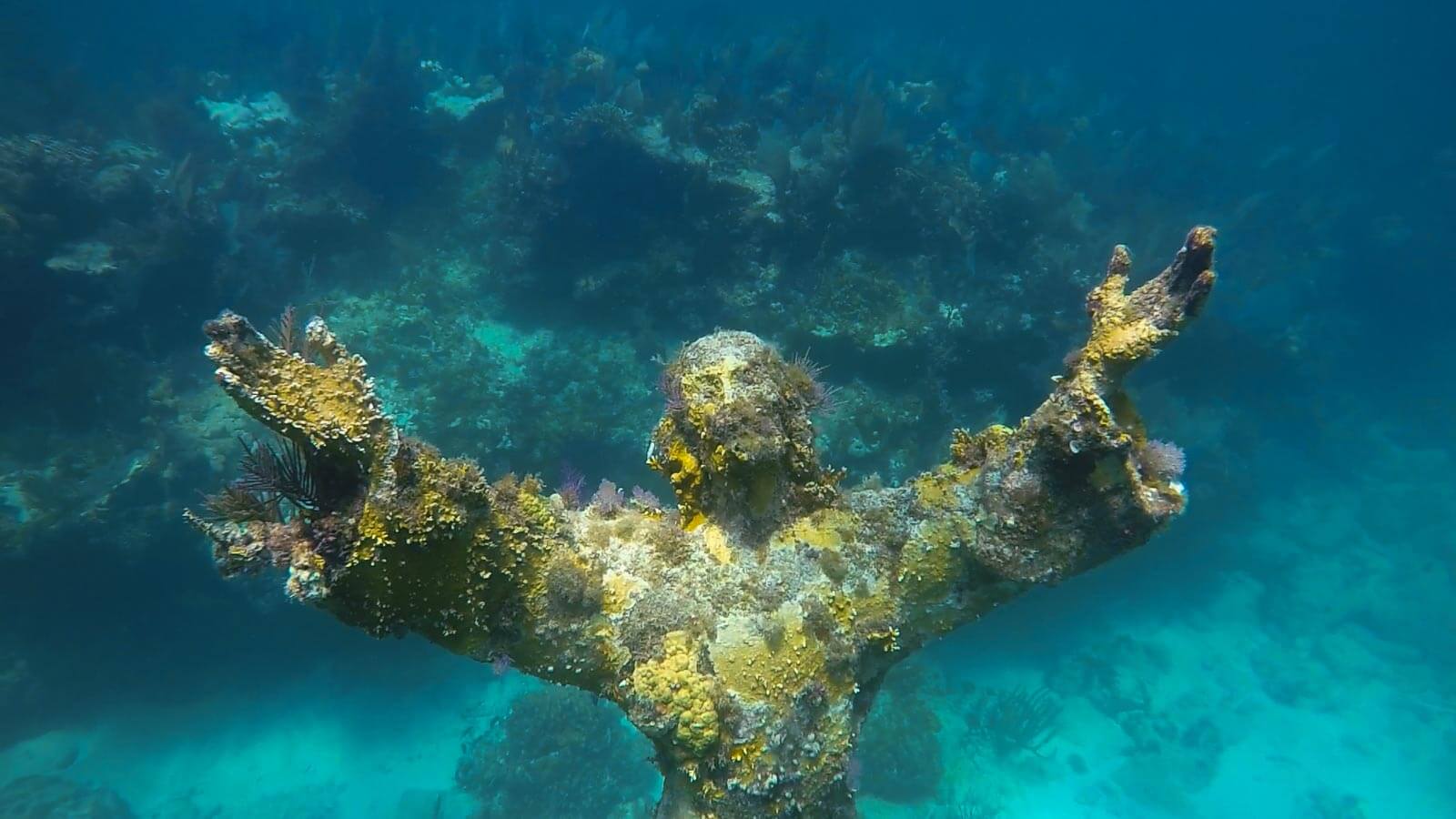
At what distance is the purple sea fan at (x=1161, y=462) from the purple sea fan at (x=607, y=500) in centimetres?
280

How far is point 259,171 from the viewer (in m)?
16.1

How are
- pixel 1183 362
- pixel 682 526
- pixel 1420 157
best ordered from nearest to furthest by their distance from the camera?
1. pixel 682 526
2. pixel 1183 362
3. pixel 1420 157

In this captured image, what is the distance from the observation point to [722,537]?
3752mm

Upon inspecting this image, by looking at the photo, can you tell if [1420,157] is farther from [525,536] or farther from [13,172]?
[13,172]

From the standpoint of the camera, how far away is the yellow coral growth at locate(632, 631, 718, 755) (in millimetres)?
3182

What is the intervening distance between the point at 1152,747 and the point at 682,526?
13.9 meters

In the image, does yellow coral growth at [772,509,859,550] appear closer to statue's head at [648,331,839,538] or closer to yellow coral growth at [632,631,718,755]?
statue's head at [648,331,839,538]

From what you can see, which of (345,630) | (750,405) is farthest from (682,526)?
(345,630)

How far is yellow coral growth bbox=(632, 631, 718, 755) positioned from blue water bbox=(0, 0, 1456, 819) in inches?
305

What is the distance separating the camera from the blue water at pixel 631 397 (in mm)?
10977

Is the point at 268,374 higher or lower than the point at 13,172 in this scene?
lower

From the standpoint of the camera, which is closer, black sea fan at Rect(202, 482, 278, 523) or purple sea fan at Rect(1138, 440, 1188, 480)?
black sea fan at Rect(202, 482, 278, 523)

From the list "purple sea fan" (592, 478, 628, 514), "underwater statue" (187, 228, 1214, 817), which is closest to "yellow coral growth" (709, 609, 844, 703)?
"underwater statue" (187, 228, 1214, 817)

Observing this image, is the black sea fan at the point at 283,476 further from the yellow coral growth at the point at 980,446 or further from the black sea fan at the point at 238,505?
the yellow coral growth at the point at 980,446
